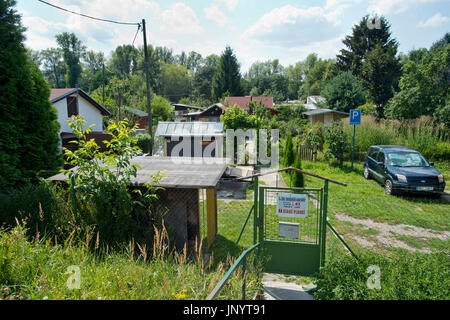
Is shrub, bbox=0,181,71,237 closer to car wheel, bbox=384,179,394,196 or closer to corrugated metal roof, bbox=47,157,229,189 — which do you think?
corrugated metal roof, bbox=47,157,229,189

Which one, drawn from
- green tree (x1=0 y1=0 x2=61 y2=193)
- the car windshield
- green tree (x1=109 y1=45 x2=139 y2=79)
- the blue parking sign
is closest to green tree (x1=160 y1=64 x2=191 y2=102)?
green tree (x1=109 y1=45 x2=139 y2=79)

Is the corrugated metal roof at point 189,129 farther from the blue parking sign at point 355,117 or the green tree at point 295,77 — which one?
the green tree at point 295,77

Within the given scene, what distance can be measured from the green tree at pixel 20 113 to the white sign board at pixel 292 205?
611cm

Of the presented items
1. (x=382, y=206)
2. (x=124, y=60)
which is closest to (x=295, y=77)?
(x=124, y=60)

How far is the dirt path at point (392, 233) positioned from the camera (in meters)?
6.91

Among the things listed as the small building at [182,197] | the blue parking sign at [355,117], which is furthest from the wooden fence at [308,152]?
the small building at [182,197]

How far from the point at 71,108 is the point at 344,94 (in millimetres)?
24147

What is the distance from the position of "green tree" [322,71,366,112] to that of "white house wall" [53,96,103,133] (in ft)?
72.1

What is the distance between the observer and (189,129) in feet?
58.1

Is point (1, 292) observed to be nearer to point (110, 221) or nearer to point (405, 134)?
point (110, 221)

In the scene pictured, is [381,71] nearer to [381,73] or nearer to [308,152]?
[381,73]

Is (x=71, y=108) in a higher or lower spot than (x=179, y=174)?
higher
